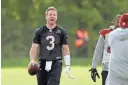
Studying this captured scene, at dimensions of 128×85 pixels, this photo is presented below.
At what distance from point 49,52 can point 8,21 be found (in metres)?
44.5

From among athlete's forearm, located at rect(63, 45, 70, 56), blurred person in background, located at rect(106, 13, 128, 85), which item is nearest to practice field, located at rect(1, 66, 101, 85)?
athlete's forearm, located at rect(63, 45, 70, 56)

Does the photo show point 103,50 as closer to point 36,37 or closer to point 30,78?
point 36,37

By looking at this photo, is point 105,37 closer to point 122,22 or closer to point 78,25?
point 122,22

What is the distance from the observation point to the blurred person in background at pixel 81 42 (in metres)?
53.9

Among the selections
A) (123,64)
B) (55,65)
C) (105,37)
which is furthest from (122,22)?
(55,65)

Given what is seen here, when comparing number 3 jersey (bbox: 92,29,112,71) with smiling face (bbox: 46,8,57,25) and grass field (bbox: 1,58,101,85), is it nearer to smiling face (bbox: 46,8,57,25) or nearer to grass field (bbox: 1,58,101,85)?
smiling face (bbox: 46,8,57,25)

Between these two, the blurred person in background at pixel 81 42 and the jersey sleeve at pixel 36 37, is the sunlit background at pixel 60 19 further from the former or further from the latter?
the jersey sleeve at pixel 36 37

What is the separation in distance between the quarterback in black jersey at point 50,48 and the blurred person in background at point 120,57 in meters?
2.62

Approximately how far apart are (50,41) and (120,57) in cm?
284

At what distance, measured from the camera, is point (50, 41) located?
34.1ft

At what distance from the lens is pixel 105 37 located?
10.0 meters

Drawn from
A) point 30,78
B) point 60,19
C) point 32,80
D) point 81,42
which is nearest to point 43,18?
point 60,19

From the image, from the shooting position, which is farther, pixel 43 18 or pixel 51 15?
pixel 43 18

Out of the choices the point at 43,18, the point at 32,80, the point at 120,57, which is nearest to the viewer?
the point at 120,57
